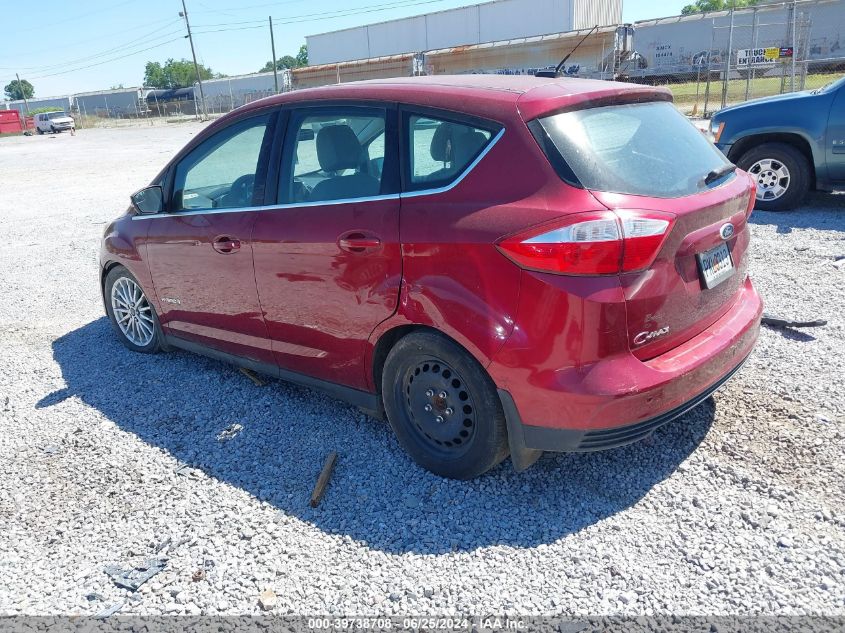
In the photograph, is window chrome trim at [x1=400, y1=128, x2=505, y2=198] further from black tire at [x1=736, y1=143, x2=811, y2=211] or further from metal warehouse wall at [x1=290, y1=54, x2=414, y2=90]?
metal warehouse wall at [x1=290, y1=54, x2=414, y2=90]

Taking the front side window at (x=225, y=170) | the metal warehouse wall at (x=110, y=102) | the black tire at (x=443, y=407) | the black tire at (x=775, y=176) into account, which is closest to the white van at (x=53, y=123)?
the metal warehouse wall at (x=110, y=102)

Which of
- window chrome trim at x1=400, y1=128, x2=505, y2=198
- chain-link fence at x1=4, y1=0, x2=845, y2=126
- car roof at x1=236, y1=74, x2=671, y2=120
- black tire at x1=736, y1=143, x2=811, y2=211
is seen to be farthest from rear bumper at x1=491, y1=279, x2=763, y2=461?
chain-link fence at x1=4, y1=0, x2=845, y2=126

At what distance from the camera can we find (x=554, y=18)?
45.8 m

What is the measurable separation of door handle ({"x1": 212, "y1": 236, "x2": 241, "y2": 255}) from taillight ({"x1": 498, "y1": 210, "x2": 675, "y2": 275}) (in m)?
1.93

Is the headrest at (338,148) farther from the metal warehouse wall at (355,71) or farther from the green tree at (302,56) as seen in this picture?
the green tree at (302,56)

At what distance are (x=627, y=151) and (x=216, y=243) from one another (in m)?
2.45

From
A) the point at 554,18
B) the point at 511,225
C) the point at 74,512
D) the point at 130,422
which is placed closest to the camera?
the point at 511,225

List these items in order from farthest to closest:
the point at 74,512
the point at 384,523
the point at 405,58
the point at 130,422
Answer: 1. the point at 405,58
2. the point at 130,422
3. the point at 74,512
4. the point at 384,523

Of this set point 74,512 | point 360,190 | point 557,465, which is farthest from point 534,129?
point 74,512

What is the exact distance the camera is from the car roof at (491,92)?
118 inches

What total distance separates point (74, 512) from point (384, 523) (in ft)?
5.08

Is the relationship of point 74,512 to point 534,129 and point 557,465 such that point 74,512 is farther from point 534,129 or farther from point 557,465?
point 534,129

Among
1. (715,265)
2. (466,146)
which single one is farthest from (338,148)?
(715,265)

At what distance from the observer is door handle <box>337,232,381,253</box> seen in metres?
3.21
